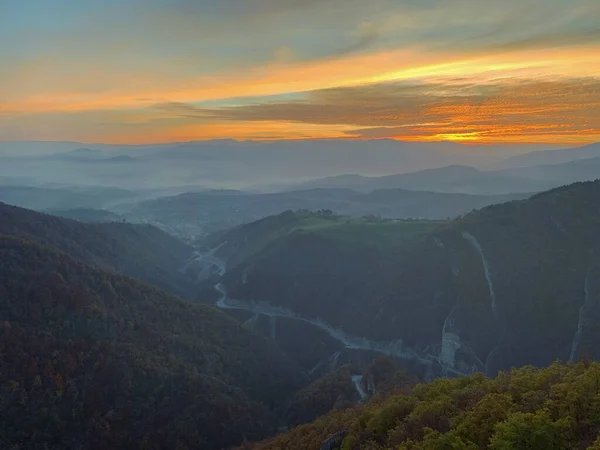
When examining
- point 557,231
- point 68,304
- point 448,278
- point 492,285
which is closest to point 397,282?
point 448,278

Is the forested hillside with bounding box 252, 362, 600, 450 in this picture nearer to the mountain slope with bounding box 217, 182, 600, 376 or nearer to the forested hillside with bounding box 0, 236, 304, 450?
the forested hillside with bounding box 0, 236, 304, 450

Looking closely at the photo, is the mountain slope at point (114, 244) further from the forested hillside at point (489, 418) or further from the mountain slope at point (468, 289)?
the forested hillside at point (489, 418)

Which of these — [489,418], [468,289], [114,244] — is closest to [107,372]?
[489,418]

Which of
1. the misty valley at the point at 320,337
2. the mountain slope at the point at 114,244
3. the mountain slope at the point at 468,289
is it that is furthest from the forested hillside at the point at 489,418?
the mountain slope at the point at 114,244

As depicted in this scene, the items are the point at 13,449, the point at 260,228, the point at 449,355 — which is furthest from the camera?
the point at 260,228

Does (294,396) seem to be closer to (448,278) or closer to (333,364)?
(333,364)

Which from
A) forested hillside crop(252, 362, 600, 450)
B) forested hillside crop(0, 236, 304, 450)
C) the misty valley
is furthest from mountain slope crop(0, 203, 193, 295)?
forested hillside crop(252, 362, 600, 450)
